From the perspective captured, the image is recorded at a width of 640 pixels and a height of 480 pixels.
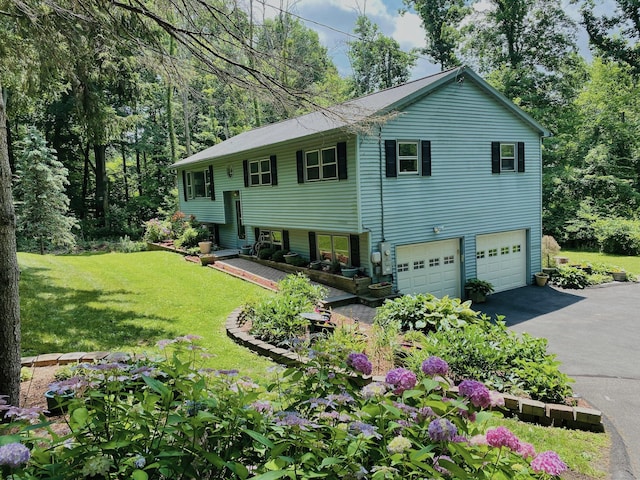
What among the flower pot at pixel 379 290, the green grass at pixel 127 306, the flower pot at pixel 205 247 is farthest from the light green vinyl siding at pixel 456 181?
the flower pot at pixel 205 247

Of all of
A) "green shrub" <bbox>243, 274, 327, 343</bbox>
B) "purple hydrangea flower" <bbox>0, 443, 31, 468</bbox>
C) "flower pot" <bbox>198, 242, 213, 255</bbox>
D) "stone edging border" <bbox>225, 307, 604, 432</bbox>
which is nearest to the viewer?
"purple hydrangea flower" <bbox>0, 443, 31, 468</bbox>

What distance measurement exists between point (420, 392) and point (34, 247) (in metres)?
22.6

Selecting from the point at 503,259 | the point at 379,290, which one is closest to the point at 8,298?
the point at 379,290

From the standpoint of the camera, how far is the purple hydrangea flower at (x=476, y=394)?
1906 millimetres

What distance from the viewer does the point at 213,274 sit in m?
13.8

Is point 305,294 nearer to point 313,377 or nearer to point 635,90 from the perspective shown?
point 313,377

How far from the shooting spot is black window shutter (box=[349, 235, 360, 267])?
1212cm

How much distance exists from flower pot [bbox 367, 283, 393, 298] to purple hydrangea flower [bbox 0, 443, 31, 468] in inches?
A: 407

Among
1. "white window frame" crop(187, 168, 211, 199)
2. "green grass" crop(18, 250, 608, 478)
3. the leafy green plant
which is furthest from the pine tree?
the leafy green plant

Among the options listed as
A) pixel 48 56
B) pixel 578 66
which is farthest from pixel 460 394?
pixel 578 66

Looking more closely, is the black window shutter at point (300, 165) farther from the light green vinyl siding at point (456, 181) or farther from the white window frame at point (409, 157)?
the white window frame at point (409, 157)

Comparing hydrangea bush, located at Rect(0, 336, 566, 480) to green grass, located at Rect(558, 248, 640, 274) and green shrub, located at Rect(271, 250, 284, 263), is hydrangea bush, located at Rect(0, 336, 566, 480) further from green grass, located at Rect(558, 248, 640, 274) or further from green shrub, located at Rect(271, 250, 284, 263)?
green grass, located at Rect(558, 248, 640, 274)

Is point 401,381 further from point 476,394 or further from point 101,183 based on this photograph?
point 101,183

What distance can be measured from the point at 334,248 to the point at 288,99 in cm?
832
